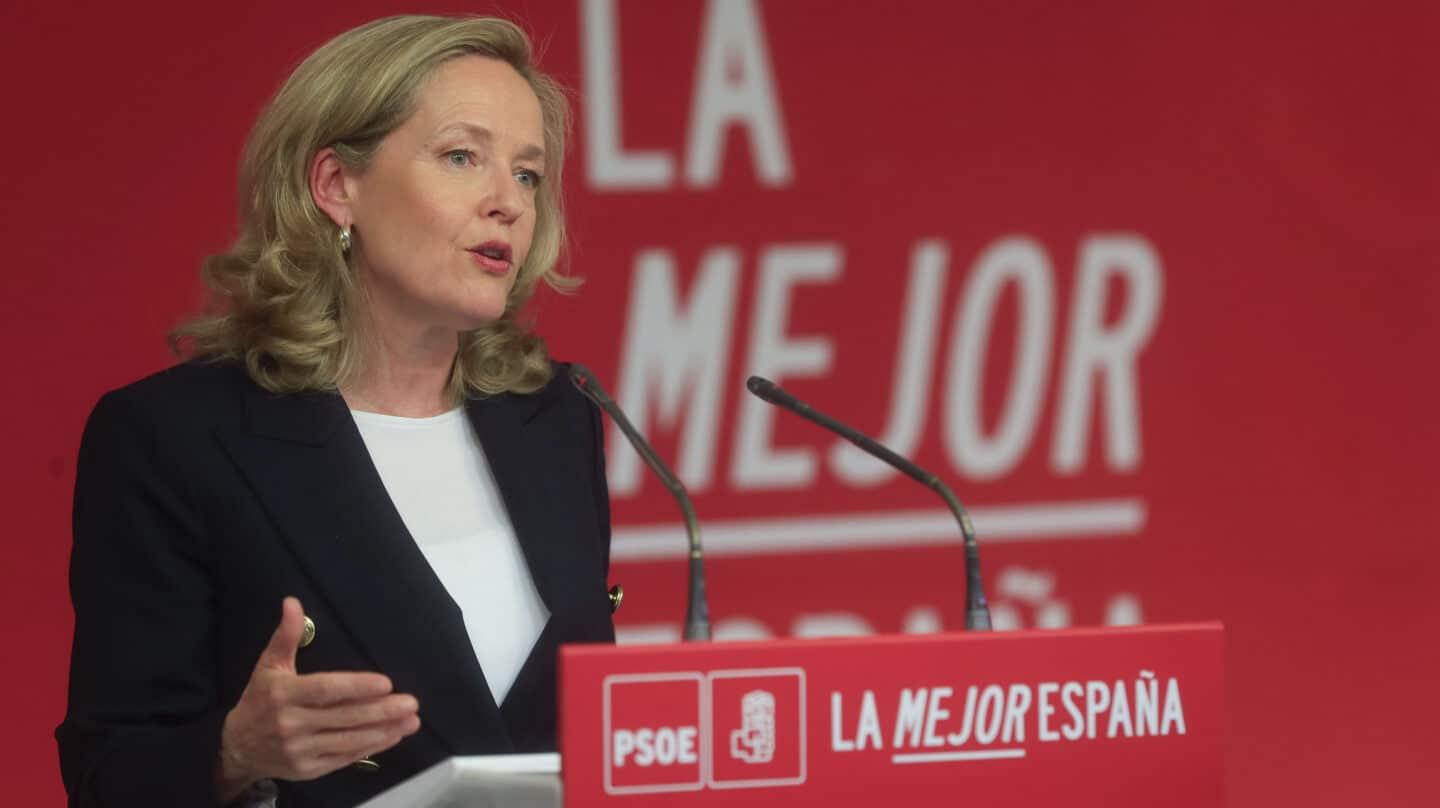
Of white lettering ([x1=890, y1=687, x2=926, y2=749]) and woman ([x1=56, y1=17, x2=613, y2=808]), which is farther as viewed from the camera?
woman ([x1=56, y1=17, x2=613, y2=808])

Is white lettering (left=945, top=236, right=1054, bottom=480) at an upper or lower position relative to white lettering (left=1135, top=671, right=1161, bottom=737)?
upper

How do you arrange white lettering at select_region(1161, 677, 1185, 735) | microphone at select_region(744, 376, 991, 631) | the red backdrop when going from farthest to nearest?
the red backdrop
microphone at select_region(744, 376, 991, 631)
white lettering at select_region(1161, 677, 1185, 735)

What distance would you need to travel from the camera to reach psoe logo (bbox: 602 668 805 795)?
3.53ft

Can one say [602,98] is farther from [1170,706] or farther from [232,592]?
[1170,706]

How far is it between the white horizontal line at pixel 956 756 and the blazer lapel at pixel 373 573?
0.47m

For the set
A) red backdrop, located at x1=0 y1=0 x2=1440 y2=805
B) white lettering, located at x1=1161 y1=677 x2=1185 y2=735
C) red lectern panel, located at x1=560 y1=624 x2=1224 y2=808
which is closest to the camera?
red lectern panel, located at x1=560 y1=624 x2=1224 y2=808

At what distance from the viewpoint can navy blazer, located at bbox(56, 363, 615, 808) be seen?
4.58 ft

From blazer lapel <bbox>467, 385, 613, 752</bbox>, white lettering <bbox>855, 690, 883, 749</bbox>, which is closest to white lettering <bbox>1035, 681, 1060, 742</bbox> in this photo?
white lettering <bbox>855, 690, 883, 749</bbox>

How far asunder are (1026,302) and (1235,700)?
909 mm

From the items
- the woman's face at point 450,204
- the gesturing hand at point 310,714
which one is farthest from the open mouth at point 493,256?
the gesturing hand at point 310,714

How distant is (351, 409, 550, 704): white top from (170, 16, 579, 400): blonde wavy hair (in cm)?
7

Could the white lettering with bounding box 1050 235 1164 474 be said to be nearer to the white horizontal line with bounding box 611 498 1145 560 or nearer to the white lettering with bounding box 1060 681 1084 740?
the white horizontal line with bounding box 611 498 1145 560

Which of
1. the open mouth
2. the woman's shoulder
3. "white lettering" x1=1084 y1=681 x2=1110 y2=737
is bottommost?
"white lettering" x1=1084 y1=681 x2=1110 y2=737

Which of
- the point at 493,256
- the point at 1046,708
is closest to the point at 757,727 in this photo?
the point at 1046,708
